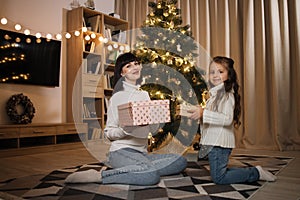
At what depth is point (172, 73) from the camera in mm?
2514

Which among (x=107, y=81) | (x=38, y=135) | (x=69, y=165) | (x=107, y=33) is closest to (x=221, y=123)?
(x=69, y=165)

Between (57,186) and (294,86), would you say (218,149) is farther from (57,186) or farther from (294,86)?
(294,86)

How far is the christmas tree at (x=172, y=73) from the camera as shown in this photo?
2.46 meters

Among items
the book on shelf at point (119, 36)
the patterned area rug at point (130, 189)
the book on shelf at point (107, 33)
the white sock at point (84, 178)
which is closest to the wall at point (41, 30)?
the book on shelf at point (107, 33)

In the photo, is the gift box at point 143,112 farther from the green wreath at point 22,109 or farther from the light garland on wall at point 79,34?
the light garland on wall at point 79,34

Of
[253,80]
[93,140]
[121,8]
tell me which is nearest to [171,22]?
[253,80]

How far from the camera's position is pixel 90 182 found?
171 centimetres

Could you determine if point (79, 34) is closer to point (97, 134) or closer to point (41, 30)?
point (41, 30)

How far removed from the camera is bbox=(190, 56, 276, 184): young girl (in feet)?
5.47

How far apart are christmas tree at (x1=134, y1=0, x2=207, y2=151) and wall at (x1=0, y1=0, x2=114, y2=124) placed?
5.13 feet

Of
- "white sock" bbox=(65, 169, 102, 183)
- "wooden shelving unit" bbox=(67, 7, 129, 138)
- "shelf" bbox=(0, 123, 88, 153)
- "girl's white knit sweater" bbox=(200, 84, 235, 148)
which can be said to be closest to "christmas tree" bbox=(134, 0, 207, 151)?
"girl's white knit sweater" bbox=(200, 84, 235, 148)

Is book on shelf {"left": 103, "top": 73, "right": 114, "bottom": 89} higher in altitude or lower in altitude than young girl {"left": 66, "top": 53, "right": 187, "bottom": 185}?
higher

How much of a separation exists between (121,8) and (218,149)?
3532mm

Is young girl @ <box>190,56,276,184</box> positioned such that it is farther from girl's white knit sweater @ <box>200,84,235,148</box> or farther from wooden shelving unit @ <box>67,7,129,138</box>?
wooden shelving unit @ <box>67,7,129,138</box>
